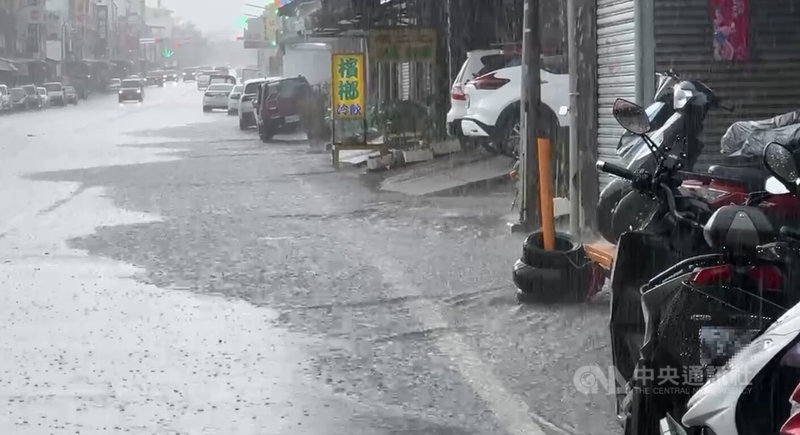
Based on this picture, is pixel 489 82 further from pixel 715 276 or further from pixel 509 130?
pixel 715 276

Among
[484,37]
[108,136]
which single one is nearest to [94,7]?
[108,136]

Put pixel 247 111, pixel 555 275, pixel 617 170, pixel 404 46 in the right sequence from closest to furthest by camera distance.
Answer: pixel 617 170, pixel 555 275, pixel 404 46, pixel 247 111

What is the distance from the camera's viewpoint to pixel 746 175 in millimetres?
6863

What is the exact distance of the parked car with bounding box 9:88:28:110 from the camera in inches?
2635

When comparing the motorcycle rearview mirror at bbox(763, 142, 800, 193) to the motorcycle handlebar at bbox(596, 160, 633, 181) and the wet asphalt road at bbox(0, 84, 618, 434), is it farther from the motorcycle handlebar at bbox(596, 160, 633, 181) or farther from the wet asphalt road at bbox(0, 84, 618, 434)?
the wet asphalt road at bbox(0, 84, 618, 434)

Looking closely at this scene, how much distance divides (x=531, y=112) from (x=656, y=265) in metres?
7.50

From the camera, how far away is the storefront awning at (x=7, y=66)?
8406 centimetres

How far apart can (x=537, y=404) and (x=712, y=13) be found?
20.4 ft

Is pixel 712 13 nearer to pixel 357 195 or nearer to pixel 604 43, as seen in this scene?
pixel 604 43

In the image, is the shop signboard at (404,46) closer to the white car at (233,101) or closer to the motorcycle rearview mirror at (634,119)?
the motorcycle rearview mirror at (634,119)

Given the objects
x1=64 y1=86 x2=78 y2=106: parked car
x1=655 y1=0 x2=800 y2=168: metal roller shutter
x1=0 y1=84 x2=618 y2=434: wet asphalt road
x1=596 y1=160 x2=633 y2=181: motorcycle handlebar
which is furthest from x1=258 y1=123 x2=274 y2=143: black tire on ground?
x1=64 y1=86 x2=78 y2=106: parked car

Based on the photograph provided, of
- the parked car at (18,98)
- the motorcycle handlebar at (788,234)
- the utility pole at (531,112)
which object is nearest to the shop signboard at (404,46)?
the utility pole at (531,112)

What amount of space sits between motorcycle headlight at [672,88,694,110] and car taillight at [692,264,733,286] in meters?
4.42

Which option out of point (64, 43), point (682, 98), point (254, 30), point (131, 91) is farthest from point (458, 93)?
point (64, 43)
